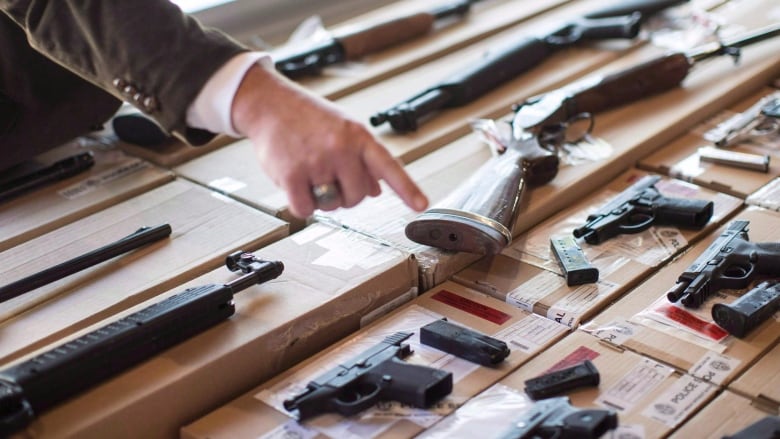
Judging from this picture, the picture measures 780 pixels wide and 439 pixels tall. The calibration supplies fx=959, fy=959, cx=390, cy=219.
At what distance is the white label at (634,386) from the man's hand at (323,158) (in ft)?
1.13

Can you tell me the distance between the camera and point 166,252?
58.1 inches

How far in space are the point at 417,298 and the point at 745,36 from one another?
1.15 m

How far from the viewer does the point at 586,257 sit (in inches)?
58.3

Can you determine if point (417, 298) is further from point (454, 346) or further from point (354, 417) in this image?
point (354, 417)

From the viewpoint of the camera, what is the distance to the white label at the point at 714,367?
3.95ft

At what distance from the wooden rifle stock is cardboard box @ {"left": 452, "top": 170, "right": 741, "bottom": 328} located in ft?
0.18

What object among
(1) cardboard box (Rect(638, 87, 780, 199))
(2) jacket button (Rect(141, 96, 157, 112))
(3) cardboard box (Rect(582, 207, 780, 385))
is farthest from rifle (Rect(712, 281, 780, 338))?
(2) jacket button (Rect(141, 96, 157, 112))

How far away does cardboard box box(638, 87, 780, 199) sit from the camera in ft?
5.51

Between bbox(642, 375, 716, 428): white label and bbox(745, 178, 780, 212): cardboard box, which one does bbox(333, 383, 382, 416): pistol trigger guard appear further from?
bbox(745, 178, 780, 212): cardboard box

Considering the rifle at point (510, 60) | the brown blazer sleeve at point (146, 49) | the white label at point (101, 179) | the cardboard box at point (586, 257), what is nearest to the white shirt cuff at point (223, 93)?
the brown blazer sleeve at point (146, 49)

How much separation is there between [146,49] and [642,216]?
84cm

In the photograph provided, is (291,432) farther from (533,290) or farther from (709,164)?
(709,164)

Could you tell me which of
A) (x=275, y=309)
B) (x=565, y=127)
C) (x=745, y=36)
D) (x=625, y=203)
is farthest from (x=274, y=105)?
(x=745, y=36)

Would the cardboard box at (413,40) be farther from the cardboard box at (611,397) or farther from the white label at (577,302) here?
the cardboard box at (611,397)
